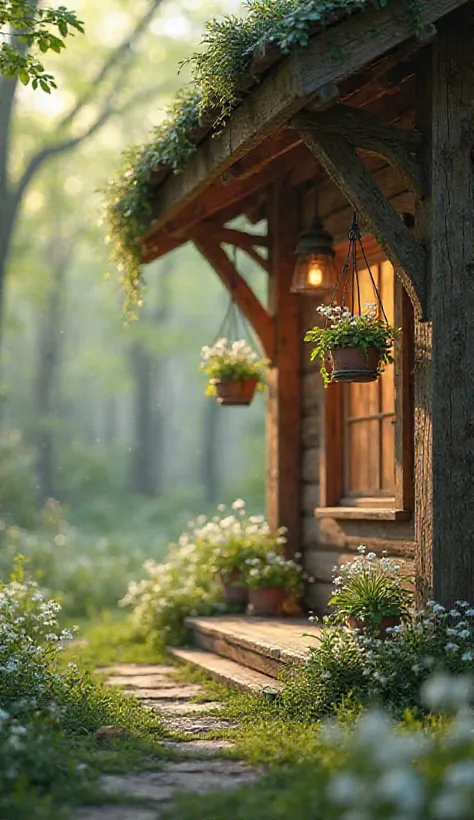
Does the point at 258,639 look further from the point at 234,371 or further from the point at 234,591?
the point at 234,371

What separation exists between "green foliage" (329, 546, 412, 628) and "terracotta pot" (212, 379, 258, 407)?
260 centimetres

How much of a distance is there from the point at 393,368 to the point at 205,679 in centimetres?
256

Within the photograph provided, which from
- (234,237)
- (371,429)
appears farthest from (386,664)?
(234,237)

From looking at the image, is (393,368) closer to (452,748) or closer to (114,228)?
(114,228)

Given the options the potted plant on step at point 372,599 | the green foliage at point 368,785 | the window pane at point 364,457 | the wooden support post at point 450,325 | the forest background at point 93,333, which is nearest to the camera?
the green foliage at point 368,785

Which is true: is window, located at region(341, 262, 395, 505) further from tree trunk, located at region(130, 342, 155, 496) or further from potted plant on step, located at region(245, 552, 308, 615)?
tree trunk, located at region(130, 342, 155, 496)

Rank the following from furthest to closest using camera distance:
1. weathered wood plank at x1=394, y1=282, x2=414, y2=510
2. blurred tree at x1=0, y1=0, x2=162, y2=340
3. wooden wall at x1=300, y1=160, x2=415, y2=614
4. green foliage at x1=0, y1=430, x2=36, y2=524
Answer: green foliage at x1=0, y1=430, x2=36, y2=524 < blurred tree at x1=0, y1=0, x2=162, y2=340 < wooden wall at x1=300, y1=160, x2=415, y2=614 < weathered wood plank at x1=394, y1=282, x2=414, y2=510

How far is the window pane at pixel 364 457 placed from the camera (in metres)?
8.40

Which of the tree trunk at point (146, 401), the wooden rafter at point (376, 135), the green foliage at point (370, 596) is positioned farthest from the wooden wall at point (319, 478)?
the tree trunk at point (146, 401)

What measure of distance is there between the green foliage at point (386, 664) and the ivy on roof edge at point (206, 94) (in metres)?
3.07

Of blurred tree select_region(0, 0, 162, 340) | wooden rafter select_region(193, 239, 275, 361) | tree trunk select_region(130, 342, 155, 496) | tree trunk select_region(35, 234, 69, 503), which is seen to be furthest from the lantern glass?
tree trunk select_region(130, 342, 155, 496)

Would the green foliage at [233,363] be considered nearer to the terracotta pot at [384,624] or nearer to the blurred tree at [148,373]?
the terracotta pot at [384,624]

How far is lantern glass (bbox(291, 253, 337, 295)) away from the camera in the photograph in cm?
845

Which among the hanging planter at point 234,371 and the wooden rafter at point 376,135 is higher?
the wooden rafter at point 376,135
